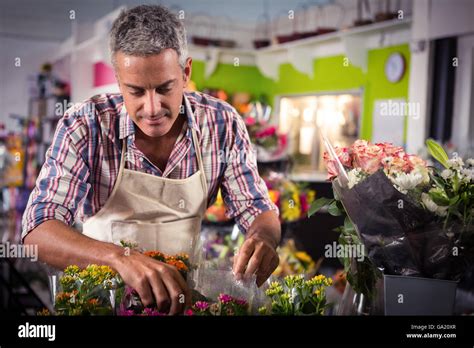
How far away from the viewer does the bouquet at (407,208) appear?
122cm

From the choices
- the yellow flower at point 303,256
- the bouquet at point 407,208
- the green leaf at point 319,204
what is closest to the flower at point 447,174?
the bouquet at point 407,208

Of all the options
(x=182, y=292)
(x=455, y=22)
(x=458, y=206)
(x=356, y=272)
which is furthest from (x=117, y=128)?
(x=455, y=22)

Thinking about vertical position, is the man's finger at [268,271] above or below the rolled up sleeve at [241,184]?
below

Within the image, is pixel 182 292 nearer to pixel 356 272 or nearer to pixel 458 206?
pixel 356 272

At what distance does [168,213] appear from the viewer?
144cm

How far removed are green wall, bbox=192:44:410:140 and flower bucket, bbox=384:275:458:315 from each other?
0.43 meters

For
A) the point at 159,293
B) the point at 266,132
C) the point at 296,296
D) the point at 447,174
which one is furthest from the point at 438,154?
the point at 266,132

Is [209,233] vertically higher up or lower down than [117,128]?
lower down

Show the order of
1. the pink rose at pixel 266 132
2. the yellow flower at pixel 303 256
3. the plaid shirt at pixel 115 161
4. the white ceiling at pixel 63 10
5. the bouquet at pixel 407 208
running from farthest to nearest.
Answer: the pink rose at pixel 266 132 → the yellow flower at pixel 303 256 → the white ceiling at pixel 63 10 → the plaid shirt at pixel 115 161 → the bouquet at pixel 407 208

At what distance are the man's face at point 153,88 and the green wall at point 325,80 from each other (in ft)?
0.79

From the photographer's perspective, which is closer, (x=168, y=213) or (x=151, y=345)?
(x=151, y=345)

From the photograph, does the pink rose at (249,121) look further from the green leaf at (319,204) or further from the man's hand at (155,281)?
the man's hand at (155,281)

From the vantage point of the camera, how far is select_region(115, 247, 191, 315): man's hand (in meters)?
1.24

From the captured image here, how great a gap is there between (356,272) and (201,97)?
1.65 ft
